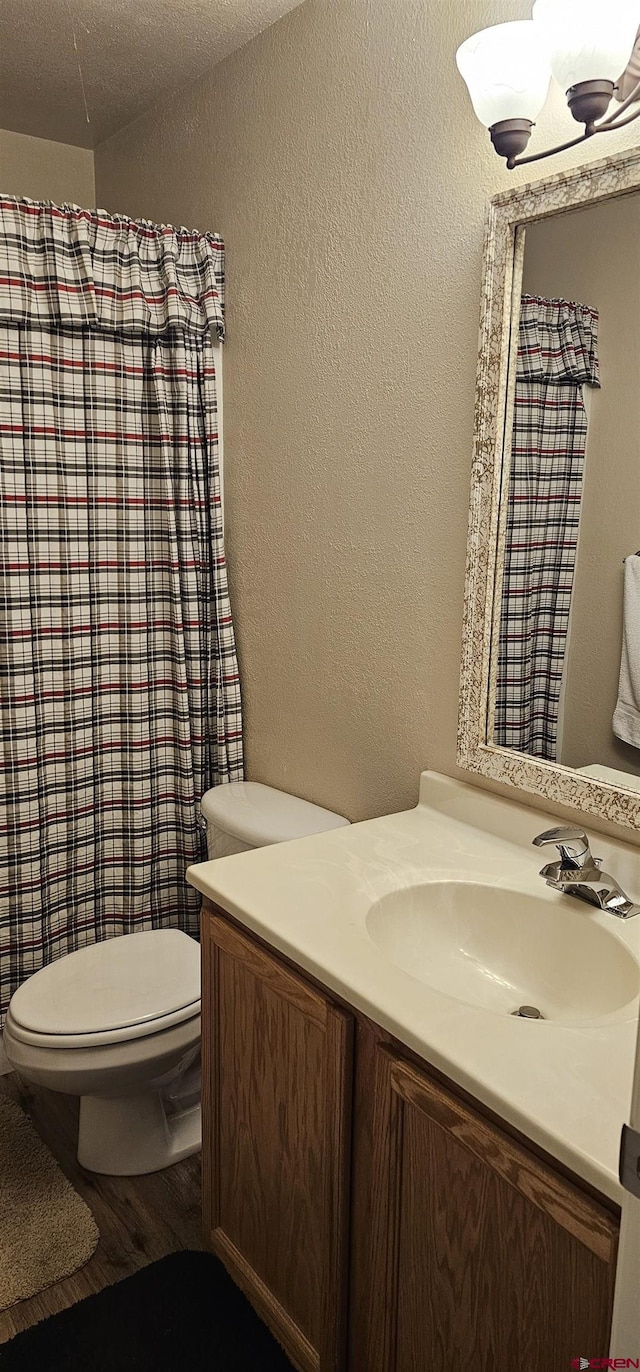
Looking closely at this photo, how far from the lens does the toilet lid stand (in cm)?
182

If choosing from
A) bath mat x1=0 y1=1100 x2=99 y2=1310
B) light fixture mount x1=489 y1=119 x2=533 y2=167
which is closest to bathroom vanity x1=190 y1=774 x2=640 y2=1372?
bath mat x1=0 y1=1100 x2=99 y2=1310

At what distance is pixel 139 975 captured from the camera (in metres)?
1.97

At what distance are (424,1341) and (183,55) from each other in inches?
99.7

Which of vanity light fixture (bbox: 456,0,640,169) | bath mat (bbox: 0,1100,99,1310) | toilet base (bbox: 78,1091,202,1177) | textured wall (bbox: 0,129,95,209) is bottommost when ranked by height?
bath mat (bbox: 0,1100,99,1310)

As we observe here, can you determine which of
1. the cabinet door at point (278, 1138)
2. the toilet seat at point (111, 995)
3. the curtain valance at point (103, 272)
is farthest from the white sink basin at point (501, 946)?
the curtain valance at point (103, 272)

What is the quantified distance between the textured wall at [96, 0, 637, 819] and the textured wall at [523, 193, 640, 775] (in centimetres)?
12

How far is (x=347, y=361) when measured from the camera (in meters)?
1.94

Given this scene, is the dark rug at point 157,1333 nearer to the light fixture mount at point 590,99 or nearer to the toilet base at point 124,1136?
the toilet base at point 124,1136

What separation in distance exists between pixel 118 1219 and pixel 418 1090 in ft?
3.49

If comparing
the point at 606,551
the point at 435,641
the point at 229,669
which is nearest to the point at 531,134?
the point at 606,551

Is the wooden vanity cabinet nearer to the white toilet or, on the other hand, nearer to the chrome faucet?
the white toilet

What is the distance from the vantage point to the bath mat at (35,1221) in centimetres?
174

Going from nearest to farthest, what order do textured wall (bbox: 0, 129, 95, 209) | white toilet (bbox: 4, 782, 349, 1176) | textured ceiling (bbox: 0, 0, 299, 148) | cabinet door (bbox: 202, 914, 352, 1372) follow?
1. cabinet door (bbox: 202, 914, 352, 1372)
2. white toilet (bbox: 4, 782, 349, 1176)
3. textured ceiling (bbox: 0, 0, 299, 148)
4. textured wall (bbox: 0, 129, 95, 209)

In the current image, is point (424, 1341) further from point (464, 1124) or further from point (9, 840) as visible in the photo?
point (9, 840)
